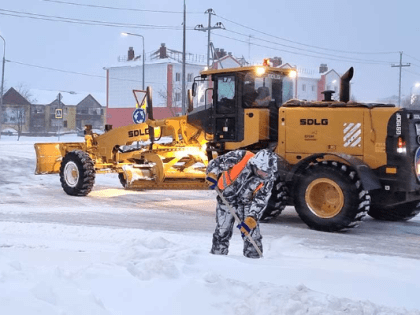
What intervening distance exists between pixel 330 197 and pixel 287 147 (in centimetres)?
140

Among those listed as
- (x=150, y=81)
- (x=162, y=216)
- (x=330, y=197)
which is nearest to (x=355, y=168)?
(x=330, y=197)

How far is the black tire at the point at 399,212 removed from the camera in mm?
12594

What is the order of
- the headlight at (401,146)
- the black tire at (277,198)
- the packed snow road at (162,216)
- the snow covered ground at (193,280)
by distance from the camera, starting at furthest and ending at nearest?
the black tire at (277,198) < the headlight at (401,146) < the packed snow road at (162,216) < the snow covered ground at (193,280)

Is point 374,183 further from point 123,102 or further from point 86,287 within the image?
point 123,102

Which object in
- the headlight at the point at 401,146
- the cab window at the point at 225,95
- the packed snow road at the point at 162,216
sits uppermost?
the cab window at the point at 225,95

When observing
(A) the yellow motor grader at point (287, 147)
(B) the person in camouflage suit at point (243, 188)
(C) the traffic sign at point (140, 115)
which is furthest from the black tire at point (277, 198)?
(C) the traffic sign at point (140, 115)

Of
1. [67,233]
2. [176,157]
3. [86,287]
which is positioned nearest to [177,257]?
[86,287]

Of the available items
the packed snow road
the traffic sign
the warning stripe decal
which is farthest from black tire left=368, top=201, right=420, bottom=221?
the traffic sign

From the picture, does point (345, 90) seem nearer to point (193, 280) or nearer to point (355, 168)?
point (355, 168)

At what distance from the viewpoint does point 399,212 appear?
12734 millimetres

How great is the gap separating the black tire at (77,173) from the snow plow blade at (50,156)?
1.00m

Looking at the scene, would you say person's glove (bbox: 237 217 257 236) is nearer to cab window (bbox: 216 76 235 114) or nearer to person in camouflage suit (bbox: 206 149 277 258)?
person in camouflage suit (bbox: 206 149 277 258)

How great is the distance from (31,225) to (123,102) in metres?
64.7

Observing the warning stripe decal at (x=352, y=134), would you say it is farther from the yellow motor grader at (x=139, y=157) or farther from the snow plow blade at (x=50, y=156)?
the snow plow blade at (x=50, y=156)
